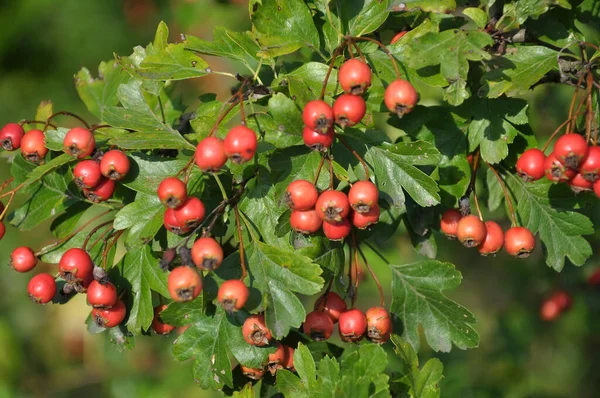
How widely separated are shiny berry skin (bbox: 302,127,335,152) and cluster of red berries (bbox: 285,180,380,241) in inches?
3.4

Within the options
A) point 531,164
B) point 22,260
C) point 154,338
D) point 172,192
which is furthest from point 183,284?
point 154,338

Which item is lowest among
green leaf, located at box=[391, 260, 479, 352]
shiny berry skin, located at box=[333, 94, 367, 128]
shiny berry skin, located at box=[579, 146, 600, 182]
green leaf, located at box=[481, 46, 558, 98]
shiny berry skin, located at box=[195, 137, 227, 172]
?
green leaf, located at box=[391, 260, 479, 352]

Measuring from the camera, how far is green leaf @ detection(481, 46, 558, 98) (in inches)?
63.3

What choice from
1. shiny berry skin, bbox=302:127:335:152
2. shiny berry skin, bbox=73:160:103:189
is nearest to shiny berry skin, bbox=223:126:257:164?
shiny berry skin, bbox=302:127:335:152

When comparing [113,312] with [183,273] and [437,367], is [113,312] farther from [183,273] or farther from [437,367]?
[437,367]

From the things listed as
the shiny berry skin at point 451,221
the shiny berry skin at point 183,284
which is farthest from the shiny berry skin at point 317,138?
the shiny berry skin at point 451,221

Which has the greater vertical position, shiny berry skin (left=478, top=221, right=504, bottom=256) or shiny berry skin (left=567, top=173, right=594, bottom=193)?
shiny berry skin (left=567, top=173, right=594, bottom=193)

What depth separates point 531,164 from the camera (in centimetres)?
164

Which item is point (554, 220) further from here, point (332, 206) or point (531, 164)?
point (332, 206)

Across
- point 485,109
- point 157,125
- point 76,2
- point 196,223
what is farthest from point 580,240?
point 76,2

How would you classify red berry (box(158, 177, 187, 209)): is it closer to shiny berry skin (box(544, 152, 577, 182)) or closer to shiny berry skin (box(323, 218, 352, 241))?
shiny berry skin (box(323, 218, 352, 241))

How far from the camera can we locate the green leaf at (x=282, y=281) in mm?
1527

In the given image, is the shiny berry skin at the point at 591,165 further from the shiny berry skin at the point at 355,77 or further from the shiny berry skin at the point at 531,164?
the shiny berry skin at the point at 355,77

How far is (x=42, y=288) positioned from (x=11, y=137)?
429 millimetres
